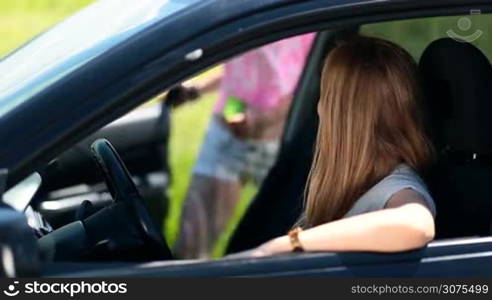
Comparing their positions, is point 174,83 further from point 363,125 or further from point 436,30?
point 436,30

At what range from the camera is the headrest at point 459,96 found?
2.93 meters

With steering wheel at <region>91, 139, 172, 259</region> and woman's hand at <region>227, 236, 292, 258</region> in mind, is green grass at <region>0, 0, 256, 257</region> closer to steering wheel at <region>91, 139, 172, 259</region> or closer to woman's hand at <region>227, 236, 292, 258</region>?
steering wheel at <region>91, 139, 172, 259</region>

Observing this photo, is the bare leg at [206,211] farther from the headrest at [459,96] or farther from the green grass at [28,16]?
the green grass at [28,16]

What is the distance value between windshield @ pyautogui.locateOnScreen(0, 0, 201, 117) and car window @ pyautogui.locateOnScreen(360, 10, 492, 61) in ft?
1.77

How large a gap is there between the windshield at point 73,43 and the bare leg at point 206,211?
2434mm

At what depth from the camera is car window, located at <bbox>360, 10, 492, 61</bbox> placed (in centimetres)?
286

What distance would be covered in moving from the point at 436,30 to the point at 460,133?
1.45 ft

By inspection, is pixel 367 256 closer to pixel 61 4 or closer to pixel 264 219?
pixel 264 219

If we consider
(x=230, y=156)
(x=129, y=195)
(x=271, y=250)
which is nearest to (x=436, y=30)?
(x=129, y=195)

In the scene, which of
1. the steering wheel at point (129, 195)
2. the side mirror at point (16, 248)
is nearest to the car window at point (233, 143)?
the steering wheel at point (129, 195)

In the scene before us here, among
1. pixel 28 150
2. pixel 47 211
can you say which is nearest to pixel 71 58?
pixel 28 150

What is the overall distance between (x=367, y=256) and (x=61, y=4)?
910 centimetres

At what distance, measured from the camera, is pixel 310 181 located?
2922 mm

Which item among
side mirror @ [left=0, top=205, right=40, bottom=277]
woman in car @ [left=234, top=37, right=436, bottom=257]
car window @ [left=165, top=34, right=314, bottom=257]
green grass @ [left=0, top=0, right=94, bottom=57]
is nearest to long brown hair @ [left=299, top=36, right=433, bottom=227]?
woman in car @ [left=234, top=37, right=436, bottom=257]
